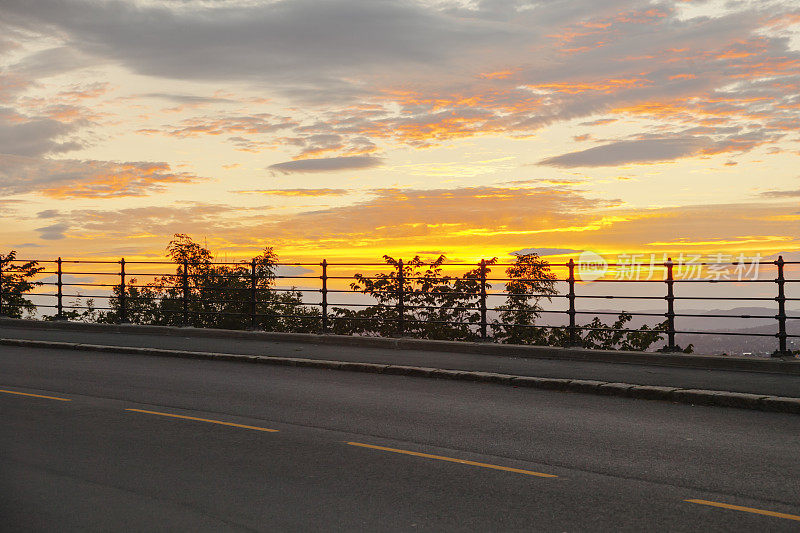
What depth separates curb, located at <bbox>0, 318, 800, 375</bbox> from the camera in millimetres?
14688

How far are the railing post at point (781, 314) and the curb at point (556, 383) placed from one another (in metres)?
3.89

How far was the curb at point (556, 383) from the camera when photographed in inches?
448

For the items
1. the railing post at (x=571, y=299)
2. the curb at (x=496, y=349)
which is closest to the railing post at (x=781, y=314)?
the curb at (x=496, y=349)

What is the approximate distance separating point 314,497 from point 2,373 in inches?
409

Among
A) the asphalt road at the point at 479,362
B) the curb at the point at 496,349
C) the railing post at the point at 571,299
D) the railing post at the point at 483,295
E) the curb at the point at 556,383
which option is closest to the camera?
the curb at the point at 556,383

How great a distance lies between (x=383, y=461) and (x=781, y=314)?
10087mm

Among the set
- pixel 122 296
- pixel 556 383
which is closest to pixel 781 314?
pixel 556 383

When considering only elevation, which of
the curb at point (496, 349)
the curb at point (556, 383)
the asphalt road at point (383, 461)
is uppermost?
the curb at point (496, 349)

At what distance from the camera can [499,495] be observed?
6938 mm

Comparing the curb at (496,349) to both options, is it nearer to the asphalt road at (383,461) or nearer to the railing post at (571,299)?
the railing post at (571,299)

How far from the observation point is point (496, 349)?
17.3m

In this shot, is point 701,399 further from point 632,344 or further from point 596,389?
point 632,344

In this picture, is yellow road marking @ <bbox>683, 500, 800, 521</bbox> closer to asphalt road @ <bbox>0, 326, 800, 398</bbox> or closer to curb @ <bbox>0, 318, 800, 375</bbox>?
asphalt road @ <bbox>0, 326, 800, 398</bbox>

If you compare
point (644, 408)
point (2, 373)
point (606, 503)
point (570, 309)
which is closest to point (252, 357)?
point (2, 373)
